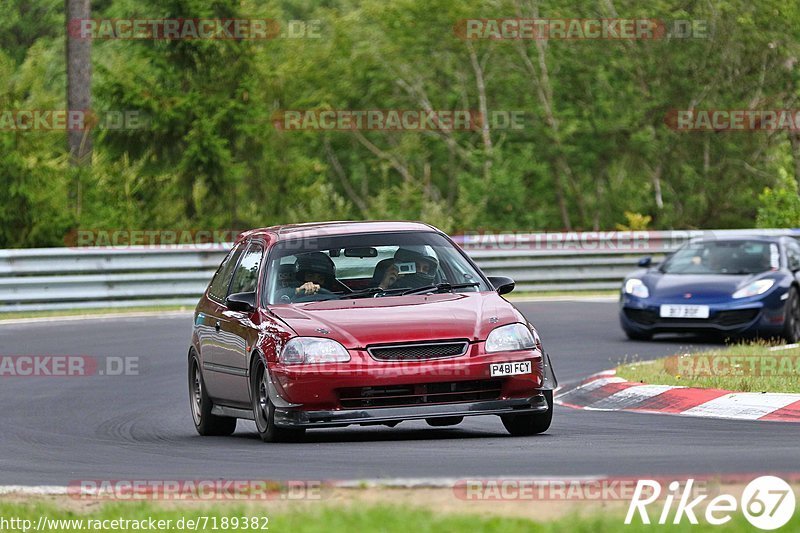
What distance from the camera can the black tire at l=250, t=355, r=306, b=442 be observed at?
1079cm

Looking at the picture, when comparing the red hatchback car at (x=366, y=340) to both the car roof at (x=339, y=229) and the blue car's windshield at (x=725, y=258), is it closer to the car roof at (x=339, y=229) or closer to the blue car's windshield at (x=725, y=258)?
the car roof at (x=339, y=229)

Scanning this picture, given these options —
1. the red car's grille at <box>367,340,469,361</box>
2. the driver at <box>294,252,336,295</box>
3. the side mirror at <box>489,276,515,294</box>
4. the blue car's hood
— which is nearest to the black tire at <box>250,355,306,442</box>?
the driver at <box>294,252,336,295</box>

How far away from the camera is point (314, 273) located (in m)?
11.6

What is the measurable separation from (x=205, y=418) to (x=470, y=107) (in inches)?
1545

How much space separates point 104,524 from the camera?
23.7 ft

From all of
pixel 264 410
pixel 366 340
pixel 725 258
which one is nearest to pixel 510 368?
pixel 366 340

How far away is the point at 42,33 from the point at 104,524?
184 feet

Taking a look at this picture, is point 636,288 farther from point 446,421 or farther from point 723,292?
point 446,421

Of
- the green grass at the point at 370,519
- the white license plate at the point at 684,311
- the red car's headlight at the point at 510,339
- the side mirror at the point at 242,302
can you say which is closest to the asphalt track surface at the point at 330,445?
the red car's headlight at the point at 510,339

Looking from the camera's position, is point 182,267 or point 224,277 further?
point 182,267

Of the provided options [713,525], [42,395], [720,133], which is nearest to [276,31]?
[720,133]

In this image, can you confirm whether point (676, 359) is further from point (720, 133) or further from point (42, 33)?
point (42, 33)

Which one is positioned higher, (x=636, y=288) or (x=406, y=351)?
(x=406, y=351)

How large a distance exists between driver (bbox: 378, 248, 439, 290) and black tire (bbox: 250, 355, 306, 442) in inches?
42.9
